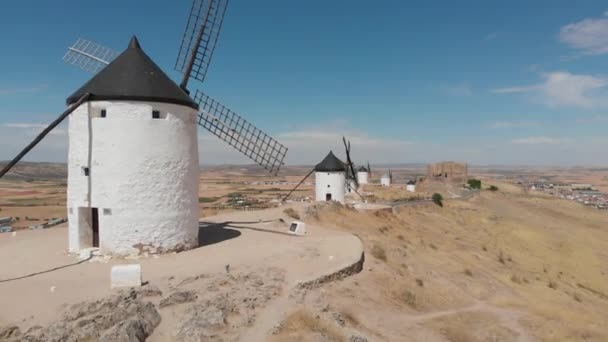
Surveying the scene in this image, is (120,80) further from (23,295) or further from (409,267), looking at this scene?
(409,267)

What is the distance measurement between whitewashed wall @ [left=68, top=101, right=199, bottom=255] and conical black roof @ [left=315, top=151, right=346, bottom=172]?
1782 cm

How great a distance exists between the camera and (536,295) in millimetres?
14867

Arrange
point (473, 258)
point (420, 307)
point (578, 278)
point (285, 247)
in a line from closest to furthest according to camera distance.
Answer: point (420, 307) < point (285, 247) < point (473, 258) < point (578, 278)

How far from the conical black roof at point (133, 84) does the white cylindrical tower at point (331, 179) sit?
1711 cm

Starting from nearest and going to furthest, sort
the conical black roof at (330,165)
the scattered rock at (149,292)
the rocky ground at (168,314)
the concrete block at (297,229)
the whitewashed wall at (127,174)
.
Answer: the rocky ground at (168,314) < the scattered rock at (149,292) < the whitewashed wall at (127,174) < the concrete block at (297,229) < the conical black roof at (330,165)

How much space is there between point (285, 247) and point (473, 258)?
37.6 ft

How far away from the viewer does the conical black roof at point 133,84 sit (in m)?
10.9

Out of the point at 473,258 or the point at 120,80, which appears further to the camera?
the point at 473,258

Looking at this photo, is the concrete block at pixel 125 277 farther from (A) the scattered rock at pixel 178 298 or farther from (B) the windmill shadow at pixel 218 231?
(B) the windmill shadow at pixel 218 231

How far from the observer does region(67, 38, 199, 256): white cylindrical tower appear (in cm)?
1084

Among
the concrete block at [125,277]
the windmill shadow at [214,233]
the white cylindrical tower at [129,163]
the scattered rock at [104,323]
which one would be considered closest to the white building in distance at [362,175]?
the windmill shadow at [214,233]

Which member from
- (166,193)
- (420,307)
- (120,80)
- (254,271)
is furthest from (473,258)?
(120,80)

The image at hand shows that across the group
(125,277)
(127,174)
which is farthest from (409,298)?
(127,174)

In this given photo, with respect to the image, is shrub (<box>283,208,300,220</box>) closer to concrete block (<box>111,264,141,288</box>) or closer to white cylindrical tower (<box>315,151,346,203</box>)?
white cylindrical tower (<box>315,151,346,203</box>)
